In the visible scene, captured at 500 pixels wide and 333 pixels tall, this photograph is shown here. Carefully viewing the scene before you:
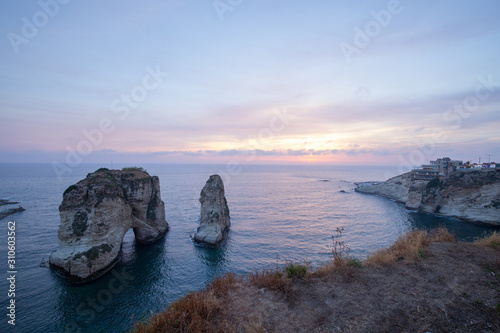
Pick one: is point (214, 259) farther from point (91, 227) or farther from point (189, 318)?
point (189, 318)

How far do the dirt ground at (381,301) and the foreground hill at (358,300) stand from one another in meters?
0.02

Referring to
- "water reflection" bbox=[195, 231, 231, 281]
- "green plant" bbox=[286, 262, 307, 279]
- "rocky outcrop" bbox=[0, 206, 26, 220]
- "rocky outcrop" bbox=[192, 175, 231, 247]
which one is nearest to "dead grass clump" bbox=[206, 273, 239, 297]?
"green plant" bbox=[286, 262, 307, 279]

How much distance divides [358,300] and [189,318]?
531 cm

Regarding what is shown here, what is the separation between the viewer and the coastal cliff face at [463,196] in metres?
37.0

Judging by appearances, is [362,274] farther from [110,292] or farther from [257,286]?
[110,292]

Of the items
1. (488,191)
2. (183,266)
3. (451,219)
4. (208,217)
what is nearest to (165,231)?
(208,217)

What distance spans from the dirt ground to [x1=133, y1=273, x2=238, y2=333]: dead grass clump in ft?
1.17

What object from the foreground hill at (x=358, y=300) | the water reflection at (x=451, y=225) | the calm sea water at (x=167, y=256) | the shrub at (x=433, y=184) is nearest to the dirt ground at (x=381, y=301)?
the foreground hill at (x=358, y=300)

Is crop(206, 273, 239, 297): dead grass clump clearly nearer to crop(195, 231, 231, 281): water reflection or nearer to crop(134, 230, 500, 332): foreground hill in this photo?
crop(134, 230, 500, 332): foreground hill

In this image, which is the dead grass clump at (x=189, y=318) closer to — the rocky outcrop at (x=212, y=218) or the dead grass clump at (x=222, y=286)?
the dead grass clump at (x=222, y=286)

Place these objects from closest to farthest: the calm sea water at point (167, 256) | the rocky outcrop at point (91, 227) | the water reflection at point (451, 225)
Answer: the calm sea water at point (167, 256) → the rocky outcrop at point (91, 227) → the water reflection at point (451, 225)

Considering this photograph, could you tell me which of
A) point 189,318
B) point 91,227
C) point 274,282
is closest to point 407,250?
point 274,282

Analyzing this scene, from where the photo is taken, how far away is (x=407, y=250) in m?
10.5

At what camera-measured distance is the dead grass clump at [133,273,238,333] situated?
18.5 feet
